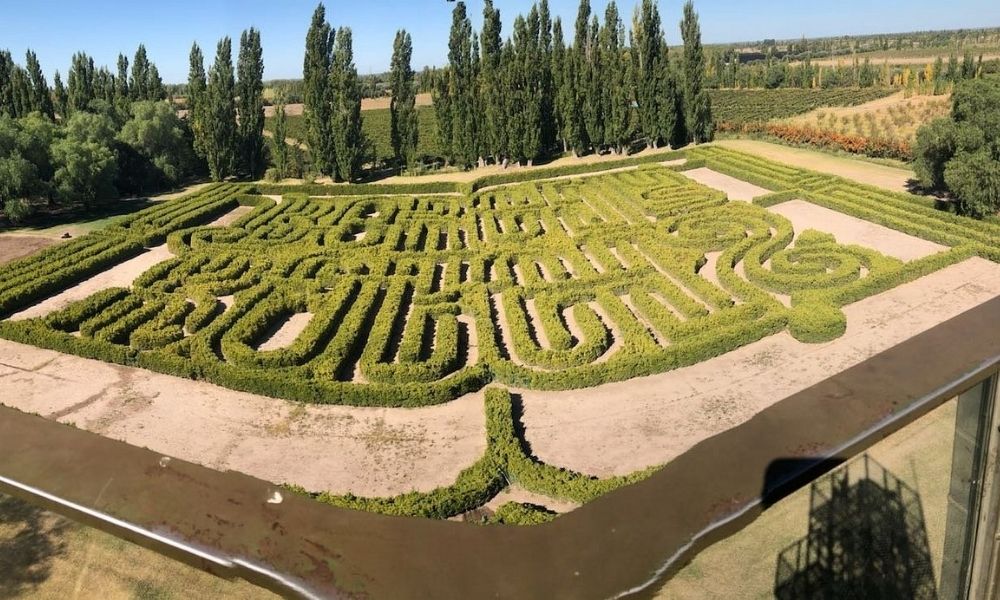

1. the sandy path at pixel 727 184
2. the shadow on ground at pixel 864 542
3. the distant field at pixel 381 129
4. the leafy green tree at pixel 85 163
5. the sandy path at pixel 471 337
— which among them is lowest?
the sandy path at pixel 471 337

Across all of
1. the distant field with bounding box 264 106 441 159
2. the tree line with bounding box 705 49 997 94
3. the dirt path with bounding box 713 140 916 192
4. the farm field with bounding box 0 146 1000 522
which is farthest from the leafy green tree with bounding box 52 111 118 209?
the tree line with bounding box 705 49 997 94

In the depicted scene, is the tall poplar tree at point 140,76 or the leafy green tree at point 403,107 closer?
the leafy green tree at point 403,107

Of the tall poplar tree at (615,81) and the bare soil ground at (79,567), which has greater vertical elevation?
the tall poplar tree at (615,81)

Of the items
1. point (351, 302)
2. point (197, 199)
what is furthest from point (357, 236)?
point (197, 199)

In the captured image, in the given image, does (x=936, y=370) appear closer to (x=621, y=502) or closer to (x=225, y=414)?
(x=621, y=502)

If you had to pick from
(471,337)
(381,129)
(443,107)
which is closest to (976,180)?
(471,337)

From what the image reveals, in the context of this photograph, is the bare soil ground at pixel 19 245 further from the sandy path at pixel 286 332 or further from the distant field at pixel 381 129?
the distant field at pixel 381 129

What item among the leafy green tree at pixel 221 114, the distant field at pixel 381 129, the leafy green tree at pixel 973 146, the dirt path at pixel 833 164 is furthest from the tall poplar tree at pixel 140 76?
the leafy green tree at pixel 973 146
